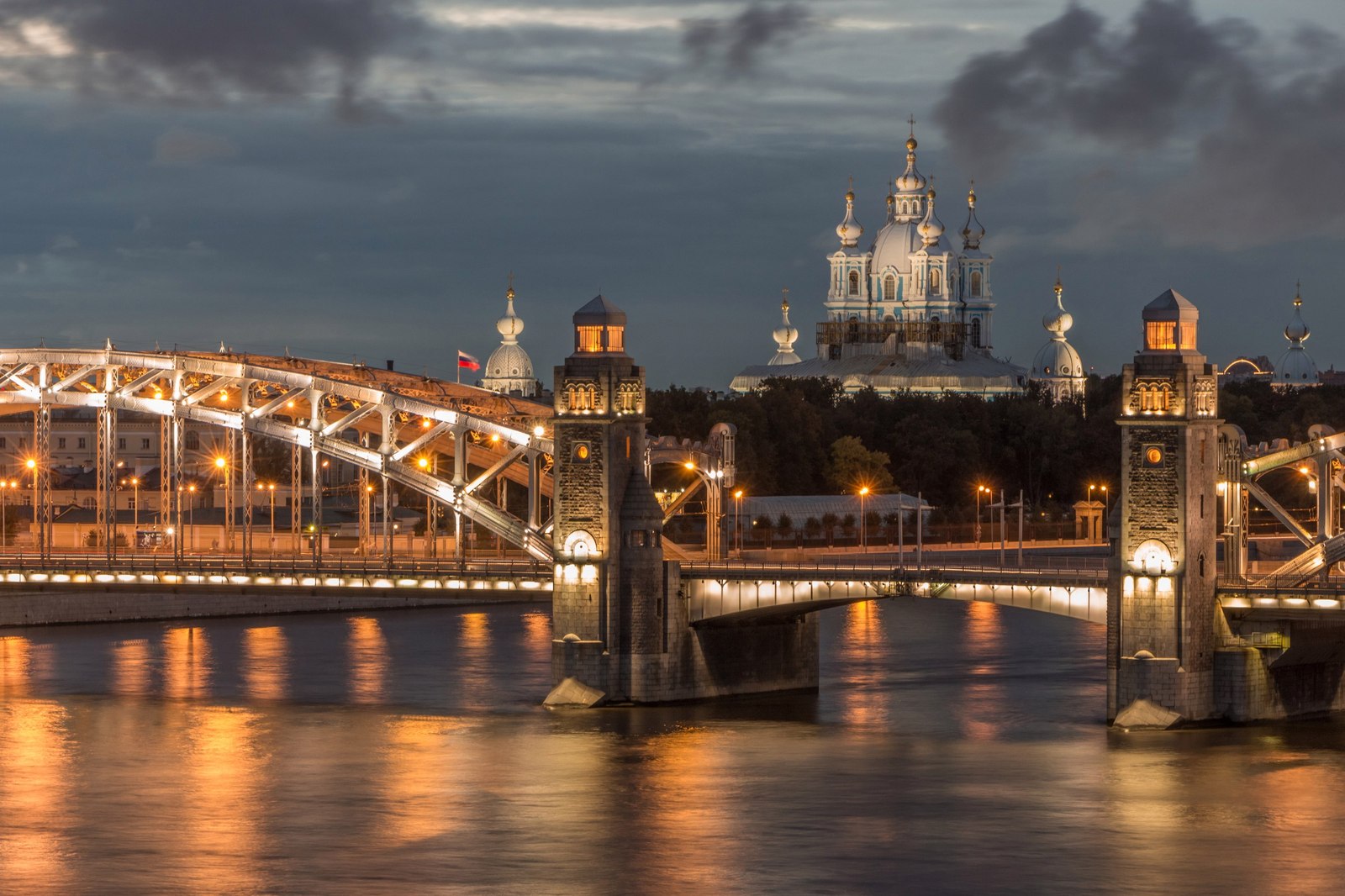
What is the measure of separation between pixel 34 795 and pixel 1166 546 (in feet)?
94.0

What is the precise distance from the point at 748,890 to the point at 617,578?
25.4 metres

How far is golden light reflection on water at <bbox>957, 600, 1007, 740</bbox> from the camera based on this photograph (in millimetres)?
77250

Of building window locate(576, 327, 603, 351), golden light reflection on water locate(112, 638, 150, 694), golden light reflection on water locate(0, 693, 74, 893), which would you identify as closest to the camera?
golden light reflection on water locate(0, 693, 74, 893)

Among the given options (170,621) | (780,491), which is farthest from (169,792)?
(780,491)

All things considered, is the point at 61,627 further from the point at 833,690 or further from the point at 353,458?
the point at 833,690

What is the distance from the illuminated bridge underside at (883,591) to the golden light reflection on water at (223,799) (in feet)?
42.7

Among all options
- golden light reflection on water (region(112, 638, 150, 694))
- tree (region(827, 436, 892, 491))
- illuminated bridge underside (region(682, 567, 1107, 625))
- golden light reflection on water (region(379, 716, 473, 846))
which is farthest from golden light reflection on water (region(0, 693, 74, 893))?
tree (region(827, 436, 892, 491))

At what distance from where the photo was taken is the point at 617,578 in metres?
79.9

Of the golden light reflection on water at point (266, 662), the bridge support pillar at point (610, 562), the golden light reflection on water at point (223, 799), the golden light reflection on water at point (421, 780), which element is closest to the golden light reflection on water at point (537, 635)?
the golden light reflection on water at point (266, 662)

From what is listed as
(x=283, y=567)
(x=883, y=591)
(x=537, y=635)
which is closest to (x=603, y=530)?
(x=883, y=591)

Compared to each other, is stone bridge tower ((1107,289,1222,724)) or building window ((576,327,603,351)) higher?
building window ((576,327,603,351))

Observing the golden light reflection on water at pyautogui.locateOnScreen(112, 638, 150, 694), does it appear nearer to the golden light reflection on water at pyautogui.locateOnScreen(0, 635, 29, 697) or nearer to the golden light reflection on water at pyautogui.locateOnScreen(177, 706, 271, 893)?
the golden light reflection on water at pyautogui.locateOnScreen(0, 635, 29, 697)

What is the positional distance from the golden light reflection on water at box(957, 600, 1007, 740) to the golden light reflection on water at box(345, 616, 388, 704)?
1737 cm

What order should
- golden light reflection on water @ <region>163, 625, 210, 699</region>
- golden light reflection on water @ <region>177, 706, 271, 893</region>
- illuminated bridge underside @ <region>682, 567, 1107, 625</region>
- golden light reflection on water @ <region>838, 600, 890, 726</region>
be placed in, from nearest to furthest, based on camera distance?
1. golden light reflection on water @ <region>177, 706, 271, 893</region>
2. illuminated bridge underside @ <region>682, 567, 1107, 625</region>
3. golden light reflection on water @ <region>838, 600, 890, 726</region>
4. golden light reflection on water @ <region>163, 625, 210, 699</region>
